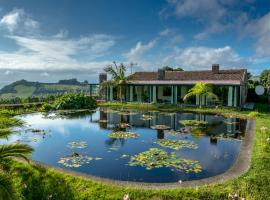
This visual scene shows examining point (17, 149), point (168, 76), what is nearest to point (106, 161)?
point (17, 149)

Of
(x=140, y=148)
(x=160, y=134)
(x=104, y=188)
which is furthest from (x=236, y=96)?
(x=104, y=188)

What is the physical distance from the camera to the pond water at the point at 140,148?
675 centimetres

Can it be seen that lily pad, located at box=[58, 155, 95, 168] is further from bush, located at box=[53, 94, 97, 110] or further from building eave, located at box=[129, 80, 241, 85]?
building eave, located at box=[129, 80, 241, 85]

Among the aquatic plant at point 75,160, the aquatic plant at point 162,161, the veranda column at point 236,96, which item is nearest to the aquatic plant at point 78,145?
the aquatic plant at point 75,160

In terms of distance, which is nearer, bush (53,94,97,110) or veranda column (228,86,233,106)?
veranda column (228,86,233,106)

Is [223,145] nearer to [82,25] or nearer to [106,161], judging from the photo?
[106,161]

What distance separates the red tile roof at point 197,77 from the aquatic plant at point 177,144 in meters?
13.6

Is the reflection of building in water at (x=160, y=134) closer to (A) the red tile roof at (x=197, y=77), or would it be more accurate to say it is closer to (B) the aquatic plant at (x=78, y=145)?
(B) the aquatic plant at (x=78, y=145)

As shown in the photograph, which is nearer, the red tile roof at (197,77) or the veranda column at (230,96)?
the veranda column at (230,96)

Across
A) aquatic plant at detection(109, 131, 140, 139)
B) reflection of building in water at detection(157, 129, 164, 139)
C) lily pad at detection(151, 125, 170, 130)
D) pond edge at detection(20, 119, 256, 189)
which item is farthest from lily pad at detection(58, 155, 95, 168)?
lily pad at detection(151, 125, 170, 130)

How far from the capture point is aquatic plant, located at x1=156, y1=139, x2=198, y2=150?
9.11m

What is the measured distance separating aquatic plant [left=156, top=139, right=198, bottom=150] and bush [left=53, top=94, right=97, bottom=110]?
546 inches

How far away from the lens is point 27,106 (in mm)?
21297

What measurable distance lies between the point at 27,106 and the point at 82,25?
26.5 feet
